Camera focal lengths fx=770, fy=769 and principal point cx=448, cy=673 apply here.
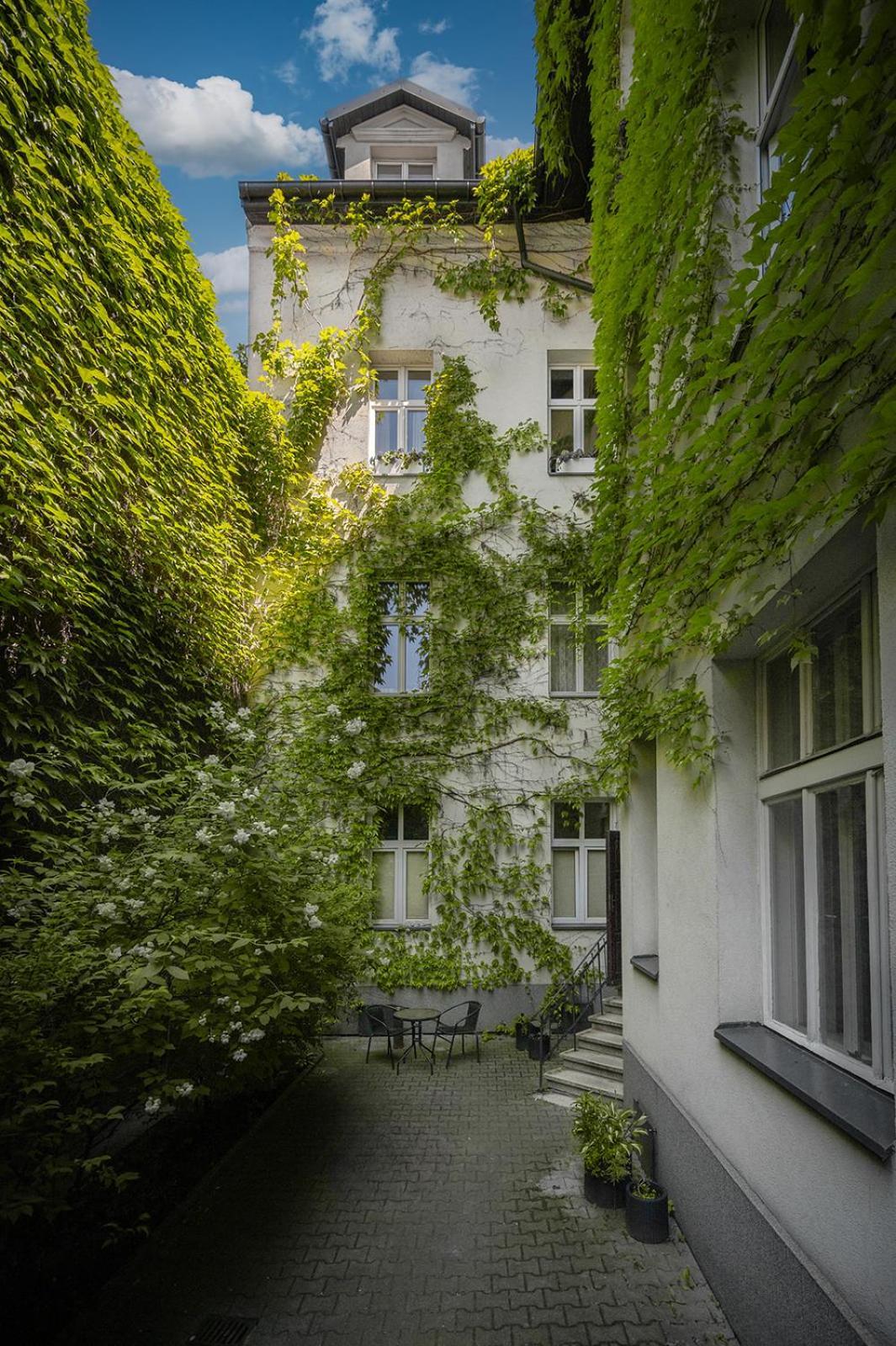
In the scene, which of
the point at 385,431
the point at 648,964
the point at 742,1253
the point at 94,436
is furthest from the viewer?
the point at 385,431

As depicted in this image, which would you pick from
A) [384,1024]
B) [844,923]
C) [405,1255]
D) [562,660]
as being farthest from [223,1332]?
[562,660]

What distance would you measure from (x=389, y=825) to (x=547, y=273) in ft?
28.6

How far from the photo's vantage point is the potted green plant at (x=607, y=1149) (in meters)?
5.35

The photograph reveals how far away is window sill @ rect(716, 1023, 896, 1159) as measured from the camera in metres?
2.51

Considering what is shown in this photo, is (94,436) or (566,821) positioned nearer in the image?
(94,436)

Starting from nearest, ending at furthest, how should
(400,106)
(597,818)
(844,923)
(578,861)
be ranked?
1. (844,923)
2. (578,861)
3. (597,818)
4. (400,106)

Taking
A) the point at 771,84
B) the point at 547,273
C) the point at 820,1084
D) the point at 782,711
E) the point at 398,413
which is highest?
the point at 547,273

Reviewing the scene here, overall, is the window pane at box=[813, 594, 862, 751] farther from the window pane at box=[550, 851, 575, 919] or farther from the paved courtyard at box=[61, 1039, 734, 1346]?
the window pane at box=[550, 851, 575, 919]

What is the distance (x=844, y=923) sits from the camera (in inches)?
130

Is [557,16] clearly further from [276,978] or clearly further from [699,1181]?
[699,1181]

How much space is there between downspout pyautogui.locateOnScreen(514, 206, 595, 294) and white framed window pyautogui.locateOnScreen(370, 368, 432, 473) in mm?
2175

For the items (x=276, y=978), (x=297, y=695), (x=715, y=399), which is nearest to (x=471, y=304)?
(x=297, y=695)

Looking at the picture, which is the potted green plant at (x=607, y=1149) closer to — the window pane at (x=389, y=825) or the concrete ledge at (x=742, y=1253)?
the concrete ledge at (x=742, y=1253)

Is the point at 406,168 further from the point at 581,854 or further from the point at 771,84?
the point at 581,854
